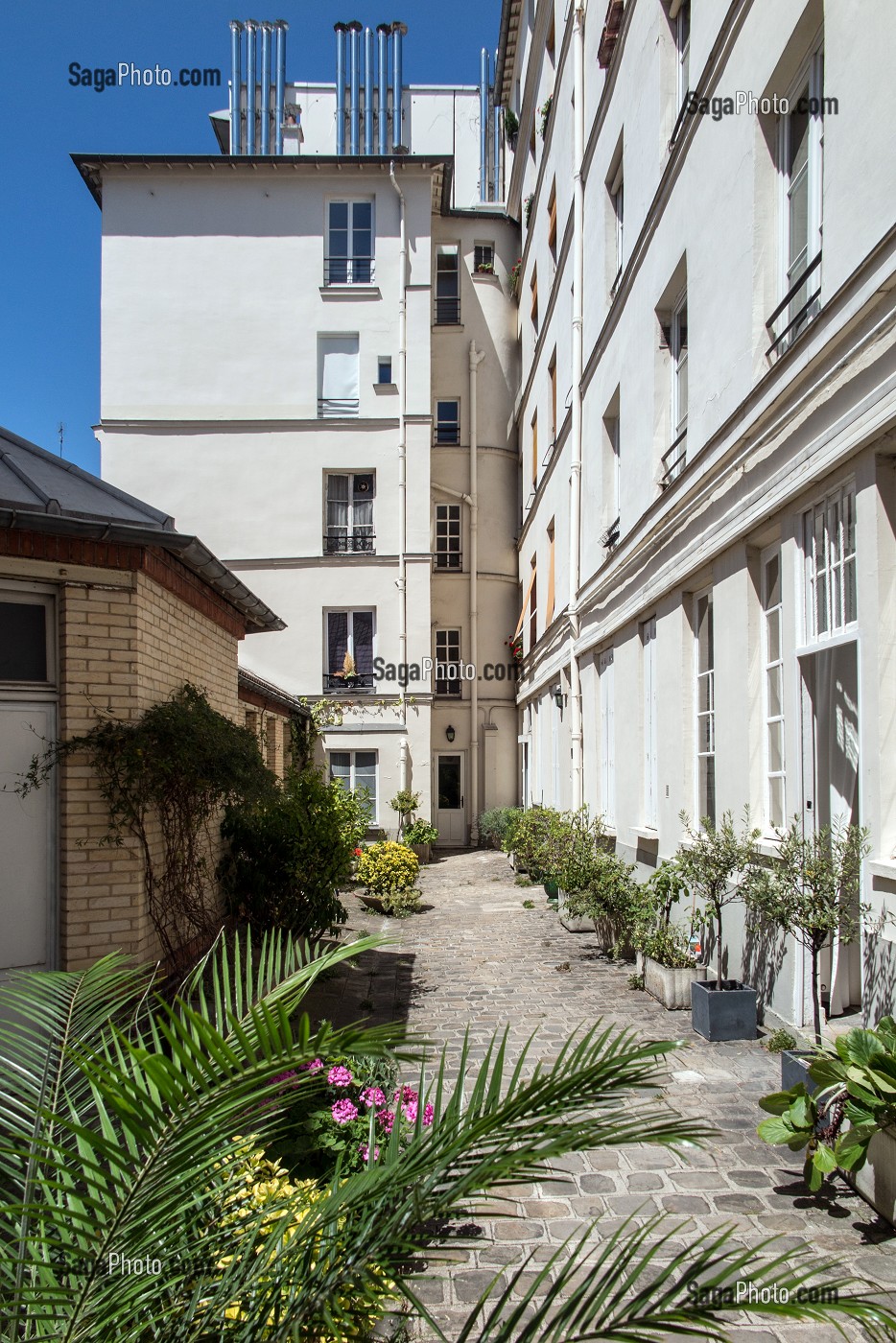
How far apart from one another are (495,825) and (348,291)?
12400 mm

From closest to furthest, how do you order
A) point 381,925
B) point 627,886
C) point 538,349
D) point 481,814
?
point 627,886 → point 381,925 → point 538,349 → point 481,814

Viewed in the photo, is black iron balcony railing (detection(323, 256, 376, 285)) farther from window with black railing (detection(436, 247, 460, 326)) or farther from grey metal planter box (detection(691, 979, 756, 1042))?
grey metal planter box (detection(691, 979, 756, 1042))

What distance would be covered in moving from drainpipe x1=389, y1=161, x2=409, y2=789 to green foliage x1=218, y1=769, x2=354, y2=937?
445 inches

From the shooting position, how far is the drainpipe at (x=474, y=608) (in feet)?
75.6

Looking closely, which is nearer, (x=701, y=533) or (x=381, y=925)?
(x=701, y=533)

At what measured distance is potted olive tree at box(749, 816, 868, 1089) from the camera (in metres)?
5.13

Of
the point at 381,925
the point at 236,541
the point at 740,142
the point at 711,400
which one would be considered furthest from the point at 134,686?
the point at 236,541

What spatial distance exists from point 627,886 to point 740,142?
6.56 metres

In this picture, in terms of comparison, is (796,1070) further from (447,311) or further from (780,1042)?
(447,311)

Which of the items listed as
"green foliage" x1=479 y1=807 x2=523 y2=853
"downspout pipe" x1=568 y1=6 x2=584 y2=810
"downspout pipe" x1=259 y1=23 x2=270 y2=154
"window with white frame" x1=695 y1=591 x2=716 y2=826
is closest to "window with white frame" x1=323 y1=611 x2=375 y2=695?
"green foliage" x1=479 y1=807 x2=523 y2=853

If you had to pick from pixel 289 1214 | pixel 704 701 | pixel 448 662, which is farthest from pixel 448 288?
pixel 289 1214

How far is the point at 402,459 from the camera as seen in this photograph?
2070cm

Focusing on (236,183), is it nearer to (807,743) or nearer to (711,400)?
(711,400)

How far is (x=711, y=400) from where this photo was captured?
7762 mm
